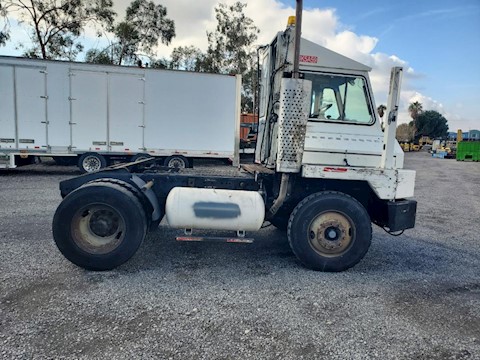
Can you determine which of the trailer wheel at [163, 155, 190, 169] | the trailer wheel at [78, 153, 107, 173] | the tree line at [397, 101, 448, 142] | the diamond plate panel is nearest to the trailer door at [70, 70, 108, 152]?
the trailer wheel at [78, 153, 107, 173]

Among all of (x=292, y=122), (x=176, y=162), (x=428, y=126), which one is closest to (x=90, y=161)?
(x=176, y=162)

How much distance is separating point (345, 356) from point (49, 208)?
25.1 feet

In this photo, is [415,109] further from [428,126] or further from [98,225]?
[98,225]

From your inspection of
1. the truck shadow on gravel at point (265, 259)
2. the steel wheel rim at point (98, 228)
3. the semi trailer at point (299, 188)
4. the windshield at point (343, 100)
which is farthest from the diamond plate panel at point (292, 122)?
the steel wheel rim at point (98, 228)

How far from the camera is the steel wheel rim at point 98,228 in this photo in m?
4.70

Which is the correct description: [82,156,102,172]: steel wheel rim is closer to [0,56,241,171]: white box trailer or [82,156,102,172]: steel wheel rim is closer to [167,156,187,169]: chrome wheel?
[0,56,241,171]: white box trailer

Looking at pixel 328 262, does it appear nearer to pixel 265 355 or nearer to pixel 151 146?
pixel 265 355

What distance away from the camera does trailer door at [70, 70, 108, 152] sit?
1316 cm

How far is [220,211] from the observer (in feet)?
16.1

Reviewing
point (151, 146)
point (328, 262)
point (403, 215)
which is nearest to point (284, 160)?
point (328, 262)

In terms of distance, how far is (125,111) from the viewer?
13547 millimetres

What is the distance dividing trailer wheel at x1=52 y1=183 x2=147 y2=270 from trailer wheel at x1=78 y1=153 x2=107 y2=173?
9491mm

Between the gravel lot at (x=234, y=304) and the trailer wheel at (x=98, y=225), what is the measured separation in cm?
21

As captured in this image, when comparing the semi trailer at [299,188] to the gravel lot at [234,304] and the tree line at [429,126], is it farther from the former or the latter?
the tree line at [429,126]
